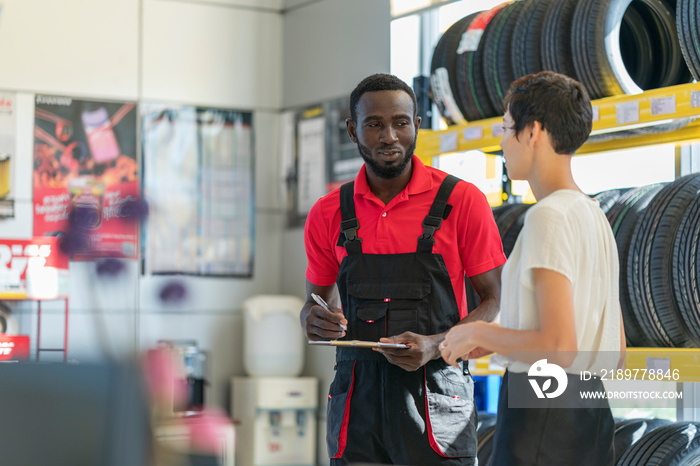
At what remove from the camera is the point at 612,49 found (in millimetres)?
3375

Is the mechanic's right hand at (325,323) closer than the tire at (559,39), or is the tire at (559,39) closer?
the mechanic's right hand at (325,323)

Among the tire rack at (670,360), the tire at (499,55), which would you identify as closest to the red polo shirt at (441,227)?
the tire rack at (670,360)

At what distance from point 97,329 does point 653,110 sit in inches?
105

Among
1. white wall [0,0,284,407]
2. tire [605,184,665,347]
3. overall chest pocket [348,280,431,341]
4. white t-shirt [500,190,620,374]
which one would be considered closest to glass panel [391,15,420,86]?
white wall [0,0,284,407]

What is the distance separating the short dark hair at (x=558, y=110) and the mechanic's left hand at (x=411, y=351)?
Result: 66 cm

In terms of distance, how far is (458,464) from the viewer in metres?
2.21

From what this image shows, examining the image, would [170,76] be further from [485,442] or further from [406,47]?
[485,442]

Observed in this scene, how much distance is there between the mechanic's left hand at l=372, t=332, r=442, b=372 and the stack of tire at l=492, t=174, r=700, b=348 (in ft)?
4.35

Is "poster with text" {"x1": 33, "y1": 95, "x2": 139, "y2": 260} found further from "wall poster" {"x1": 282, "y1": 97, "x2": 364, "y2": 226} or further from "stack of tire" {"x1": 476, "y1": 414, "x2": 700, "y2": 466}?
"stack of tire" {"x1": 476, "y1": 414, "x2": 700, "y2": 466}

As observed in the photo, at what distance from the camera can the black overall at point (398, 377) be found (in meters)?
2.22

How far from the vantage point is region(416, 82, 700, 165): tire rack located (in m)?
2.97

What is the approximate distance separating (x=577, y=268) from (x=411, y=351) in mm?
652

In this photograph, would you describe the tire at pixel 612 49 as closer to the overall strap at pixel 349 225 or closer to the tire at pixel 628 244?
the tire at pixel 628 244

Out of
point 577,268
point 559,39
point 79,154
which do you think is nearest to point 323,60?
point 79,154
